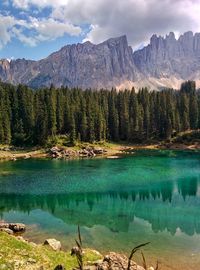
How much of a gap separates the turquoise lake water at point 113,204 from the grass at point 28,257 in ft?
29.9

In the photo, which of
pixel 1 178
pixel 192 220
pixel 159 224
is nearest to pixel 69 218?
pixel 159 224

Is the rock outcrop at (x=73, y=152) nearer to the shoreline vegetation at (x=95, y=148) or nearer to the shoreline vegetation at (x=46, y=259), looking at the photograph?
the shoreline vegetation at (x=95, y=148)

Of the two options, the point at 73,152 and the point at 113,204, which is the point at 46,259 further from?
the point at 73,152

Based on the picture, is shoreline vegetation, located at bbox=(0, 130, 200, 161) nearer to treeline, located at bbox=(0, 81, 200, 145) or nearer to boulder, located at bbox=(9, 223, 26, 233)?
treeline, located at bbox=(0, 81, 200, 145)

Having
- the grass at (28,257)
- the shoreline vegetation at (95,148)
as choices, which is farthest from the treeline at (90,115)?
the grass at (28,257)

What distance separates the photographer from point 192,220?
51.7 m

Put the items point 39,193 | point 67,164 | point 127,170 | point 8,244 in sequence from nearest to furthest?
point 8,244 → point 39,193 → point 127,170 → point 67,164

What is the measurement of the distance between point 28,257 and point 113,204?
34.6 meters

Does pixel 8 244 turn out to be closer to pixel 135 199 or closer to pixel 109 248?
pixel 109 248

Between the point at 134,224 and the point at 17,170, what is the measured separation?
5582cm

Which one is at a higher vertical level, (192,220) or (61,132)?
(61,132)

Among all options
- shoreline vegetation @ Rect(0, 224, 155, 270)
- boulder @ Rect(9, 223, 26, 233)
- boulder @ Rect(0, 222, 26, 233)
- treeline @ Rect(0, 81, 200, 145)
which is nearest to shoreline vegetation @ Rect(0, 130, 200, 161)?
treeline @ Rect(0, 81, 200, 145)

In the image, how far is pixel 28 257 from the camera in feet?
93.6

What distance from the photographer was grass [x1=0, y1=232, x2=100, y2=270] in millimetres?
26250
